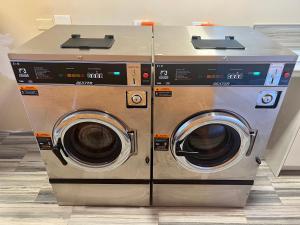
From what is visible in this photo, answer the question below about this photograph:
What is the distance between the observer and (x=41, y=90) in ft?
3.49

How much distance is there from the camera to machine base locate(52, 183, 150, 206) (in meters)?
1.43

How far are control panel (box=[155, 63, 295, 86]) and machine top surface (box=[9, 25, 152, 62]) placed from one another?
0.11m

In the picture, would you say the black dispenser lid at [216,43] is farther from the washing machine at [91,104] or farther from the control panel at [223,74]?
the washing machine at [91,104]

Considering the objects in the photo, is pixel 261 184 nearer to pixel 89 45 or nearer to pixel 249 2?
pixel 249 2

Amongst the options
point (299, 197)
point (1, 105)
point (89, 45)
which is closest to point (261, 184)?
point (299, 197)

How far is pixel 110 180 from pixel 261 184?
1090mm

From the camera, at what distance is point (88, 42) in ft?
3.76

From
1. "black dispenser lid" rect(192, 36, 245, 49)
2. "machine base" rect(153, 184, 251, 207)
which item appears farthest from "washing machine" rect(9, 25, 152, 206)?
"black dispenser lid" rect(192, 36, 245, 49)

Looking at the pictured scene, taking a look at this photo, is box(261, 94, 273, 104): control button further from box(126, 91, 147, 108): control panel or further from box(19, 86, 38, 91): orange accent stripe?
box(19, 86, 38, 91): orange accent stripe

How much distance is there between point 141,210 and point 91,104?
2.70 ft

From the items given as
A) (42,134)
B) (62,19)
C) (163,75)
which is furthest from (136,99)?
(62,19)

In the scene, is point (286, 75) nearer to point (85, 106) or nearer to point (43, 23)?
point (85, 106)

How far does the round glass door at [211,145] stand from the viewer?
1.17 meters

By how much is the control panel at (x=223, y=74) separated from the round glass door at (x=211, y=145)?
0.21 m
